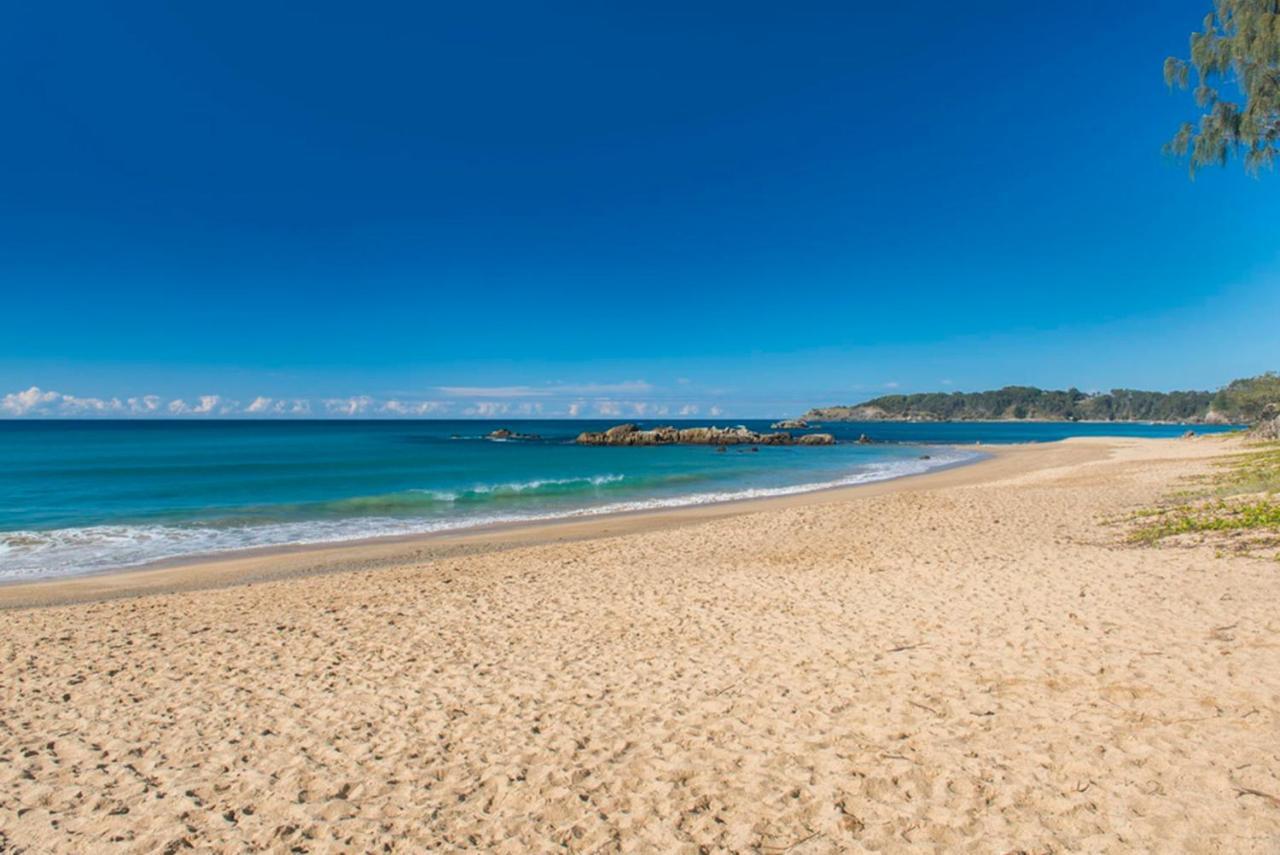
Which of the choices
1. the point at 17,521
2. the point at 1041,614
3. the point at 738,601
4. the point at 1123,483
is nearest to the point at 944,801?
the point at 1041,614

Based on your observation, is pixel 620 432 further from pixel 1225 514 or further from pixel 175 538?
pixel 1225 514

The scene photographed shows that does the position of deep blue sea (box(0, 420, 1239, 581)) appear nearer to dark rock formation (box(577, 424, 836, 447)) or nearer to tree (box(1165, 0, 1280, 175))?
tree (box(1165, 0, 1280, 175))

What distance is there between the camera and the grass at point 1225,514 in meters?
11.7

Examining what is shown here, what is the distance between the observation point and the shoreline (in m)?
14.1

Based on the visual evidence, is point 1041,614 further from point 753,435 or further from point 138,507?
point 753,435

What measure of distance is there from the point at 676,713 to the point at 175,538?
20465mm

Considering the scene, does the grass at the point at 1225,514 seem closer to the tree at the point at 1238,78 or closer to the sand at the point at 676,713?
the sand at the point at 676,713

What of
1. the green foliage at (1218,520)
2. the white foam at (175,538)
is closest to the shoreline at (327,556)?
the white foam at (175,538)

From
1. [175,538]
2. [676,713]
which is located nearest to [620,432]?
[175,538]

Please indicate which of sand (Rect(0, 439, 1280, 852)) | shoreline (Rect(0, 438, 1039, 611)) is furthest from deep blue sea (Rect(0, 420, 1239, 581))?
sand (Rect(0, 439, 1280, 852))

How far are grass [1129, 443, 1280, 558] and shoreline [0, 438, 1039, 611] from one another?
12278 millimetres

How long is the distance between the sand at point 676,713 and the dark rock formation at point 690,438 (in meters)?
71.2

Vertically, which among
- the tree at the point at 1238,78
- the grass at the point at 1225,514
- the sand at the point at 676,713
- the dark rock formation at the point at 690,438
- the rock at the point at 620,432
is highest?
the tree at the point at 1238,78

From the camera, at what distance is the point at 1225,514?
45.4 ft
